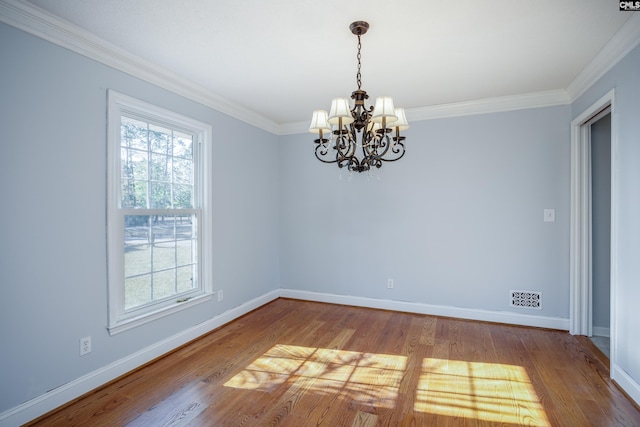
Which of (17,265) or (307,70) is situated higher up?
(307,70)

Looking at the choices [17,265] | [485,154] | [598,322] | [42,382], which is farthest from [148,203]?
[598,322]

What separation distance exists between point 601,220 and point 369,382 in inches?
110

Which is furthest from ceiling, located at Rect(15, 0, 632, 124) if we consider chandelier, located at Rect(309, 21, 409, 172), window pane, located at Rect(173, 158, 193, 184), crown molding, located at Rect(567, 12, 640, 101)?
window pane, located at Rect(173, 158, 193, 184)

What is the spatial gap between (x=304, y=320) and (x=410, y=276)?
54.6 inches

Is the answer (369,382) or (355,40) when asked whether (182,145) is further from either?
(369,382)

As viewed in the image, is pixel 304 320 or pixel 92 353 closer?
pixel 92 353

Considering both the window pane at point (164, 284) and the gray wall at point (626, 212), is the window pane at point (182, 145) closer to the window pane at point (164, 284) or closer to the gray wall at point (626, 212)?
the window pane at point (164, 284)

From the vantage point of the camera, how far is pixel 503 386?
2.32 metres

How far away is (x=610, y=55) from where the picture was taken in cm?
239

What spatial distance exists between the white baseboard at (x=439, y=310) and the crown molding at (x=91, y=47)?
8.87 ft

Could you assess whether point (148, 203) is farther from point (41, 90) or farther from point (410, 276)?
point (410, 276)

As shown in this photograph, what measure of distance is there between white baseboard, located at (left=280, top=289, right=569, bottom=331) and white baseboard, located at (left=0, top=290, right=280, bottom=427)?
1333 mm

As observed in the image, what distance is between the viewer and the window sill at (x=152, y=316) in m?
2.44

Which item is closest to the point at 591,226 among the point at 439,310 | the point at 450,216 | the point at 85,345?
the point at 450,216
